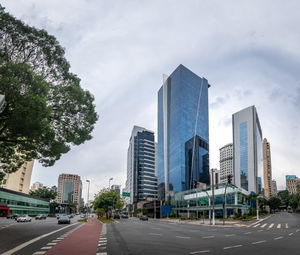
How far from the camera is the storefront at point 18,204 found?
273 ft

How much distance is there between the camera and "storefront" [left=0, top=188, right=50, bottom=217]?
273 ft

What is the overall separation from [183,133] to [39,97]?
134664mm

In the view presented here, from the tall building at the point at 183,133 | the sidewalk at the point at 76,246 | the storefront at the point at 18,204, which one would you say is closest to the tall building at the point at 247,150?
the tall building at the point at 183,133

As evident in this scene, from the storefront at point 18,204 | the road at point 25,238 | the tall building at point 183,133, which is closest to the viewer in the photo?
the road at point 25,238

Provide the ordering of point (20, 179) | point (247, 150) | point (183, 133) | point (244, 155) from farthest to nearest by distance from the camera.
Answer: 1. point (244, 155)
2. point (247, 150)
3. point (183, 133)
4. point (20, 179)

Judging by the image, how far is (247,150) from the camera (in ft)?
595

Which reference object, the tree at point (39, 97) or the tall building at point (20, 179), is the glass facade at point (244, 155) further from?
the tree at point (39, 97)

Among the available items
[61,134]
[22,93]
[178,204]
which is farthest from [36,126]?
[178,204]

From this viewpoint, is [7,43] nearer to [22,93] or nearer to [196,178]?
[22,93]

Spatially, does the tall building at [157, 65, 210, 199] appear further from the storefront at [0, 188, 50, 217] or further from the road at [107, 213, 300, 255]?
the road at [107, 213, 300, 255]

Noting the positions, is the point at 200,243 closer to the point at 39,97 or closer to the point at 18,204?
the point at 39,97

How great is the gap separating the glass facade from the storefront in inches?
5121

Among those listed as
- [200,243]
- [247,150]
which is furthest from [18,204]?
[247,150]

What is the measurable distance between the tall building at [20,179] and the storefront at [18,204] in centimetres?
664
